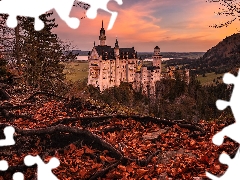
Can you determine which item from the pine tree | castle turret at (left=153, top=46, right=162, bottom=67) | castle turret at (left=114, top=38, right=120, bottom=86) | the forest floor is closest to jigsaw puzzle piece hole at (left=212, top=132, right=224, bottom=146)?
the forest floor

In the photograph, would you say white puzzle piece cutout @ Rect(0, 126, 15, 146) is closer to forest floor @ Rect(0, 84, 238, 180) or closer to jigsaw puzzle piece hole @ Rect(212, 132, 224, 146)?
forest floor @ Rect(0, 84, 238, 180)

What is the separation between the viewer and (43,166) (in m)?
6.32

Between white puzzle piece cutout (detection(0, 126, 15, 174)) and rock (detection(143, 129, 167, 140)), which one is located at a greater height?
white puzzle piece cutout (detection(0, 126, 15, 174))

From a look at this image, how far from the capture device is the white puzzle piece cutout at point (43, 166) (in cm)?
588

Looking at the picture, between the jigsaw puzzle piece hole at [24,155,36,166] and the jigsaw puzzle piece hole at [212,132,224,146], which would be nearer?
the jigsaw puzzle piece hole at [24,155,36,166]

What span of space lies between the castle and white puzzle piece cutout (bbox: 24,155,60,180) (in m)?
127

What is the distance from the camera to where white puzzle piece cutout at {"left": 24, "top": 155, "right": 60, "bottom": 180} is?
231 inches

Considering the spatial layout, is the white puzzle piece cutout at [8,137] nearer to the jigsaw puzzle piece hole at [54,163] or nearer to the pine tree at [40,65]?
the jigsaw puzzle piece hole at [54,163]

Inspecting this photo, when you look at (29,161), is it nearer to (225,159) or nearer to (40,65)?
(225,159)

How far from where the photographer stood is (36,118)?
404 inches

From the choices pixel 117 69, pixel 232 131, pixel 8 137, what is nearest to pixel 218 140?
pixel 232 131

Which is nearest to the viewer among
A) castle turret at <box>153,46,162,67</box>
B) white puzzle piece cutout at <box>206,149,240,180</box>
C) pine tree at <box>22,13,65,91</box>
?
white puzzle piece cutout at <box>206,149,240,180</box>

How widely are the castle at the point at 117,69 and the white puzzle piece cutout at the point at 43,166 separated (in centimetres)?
12676

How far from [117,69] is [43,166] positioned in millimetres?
133783
